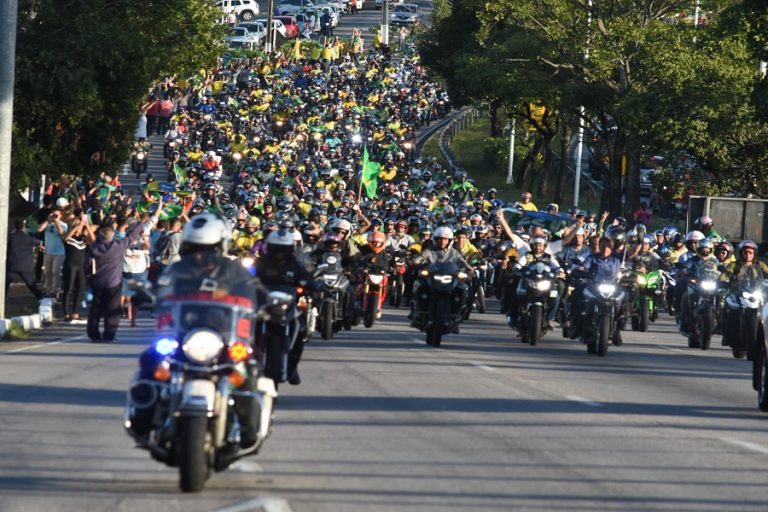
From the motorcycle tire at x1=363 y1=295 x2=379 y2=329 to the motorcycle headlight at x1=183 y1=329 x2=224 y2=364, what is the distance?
1654 centimetres

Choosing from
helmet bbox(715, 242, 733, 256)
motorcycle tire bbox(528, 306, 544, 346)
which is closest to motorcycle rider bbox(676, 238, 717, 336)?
helmet bbox(715, 242, 733, 256)

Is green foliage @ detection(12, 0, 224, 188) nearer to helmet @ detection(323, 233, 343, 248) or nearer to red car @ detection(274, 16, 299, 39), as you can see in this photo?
helmet @ detection(323, 233, 343, 248)

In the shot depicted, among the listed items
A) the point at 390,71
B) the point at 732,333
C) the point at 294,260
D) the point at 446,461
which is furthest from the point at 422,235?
Result: the point at 390,71

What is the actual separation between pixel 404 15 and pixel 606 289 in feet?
337

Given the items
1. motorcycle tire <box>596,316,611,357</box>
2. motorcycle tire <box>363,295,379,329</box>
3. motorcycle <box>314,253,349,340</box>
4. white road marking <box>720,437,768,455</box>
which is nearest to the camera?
white road marking <box>720,437,768,455</box>

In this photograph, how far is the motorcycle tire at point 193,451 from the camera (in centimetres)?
966

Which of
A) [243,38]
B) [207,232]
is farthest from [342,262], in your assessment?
[243,38]

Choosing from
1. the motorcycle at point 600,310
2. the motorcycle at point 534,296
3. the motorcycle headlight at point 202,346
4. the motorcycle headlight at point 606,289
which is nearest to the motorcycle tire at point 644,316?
the motorcycle at point 534,296

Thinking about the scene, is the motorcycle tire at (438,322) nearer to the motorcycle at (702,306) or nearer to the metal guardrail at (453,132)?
the motorcycle at (702,306)

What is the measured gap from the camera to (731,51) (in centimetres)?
4925

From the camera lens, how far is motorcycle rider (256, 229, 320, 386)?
51.0 feet

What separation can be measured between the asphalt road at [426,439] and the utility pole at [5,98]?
12.0 feet

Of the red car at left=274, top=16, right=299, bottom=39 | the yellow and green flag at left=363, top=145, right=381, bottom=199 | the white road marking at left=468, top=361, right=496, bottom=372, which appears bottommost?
the white road marking at left=468, top=361, right=496, bottom=372

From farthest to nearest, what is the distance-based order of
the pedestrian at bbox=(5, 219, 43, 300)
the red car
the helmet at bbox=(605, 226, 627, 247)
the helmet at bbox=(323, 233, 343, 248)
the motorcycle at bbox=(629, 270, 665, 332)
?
the red car < the motorcycle at bbox=(629, 270, 665, 332) < the pedestrian at bbox=(5, 219, 43, 300) < the helmet at bbox=(605, 226, 627, 247) < the helmet at bbox=(323, 233, 343, 248)
